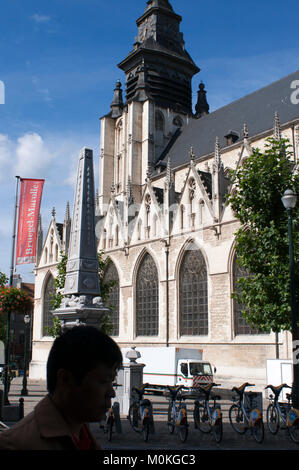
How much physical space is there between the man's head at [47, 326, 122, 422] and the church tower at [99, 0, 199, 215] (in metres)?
37.4

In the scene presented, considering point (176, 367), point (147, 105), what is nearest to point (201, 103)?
point (147, 105)

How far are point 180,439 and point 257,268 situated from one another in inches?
249

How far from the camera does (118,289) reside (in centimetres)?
3325

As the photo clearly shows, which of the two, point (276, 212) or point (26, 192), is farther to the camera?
point (26, 192)

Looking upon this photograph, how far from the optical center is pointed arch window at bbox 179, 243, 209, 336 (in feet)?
88.3

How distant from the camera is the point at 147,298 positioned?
101ft

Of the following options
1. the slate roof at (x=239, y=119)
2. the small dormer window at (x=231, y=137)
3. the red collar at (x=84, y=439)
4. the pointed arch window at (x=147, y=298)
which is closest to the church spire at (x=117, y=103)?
the slate roof at (x=239, y=119)

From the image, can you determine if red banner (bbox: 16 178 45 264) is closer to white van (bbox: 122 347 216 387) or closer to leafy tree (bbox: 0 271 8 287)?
leafy tree (bbox: 0 271 8 287)

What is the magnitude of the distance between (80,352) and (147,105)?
42968 mm

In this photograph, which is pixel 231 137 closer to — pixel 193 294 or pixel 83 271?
pixel 193 294

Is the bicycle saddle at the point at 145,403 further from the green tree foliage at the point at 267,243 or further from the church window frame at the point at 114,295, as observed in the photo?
the church window frame at the point at 114,295

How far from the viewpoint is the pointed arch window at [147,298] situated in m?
30.0

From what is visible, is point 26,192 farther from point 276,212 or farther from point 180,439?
point 180,439
